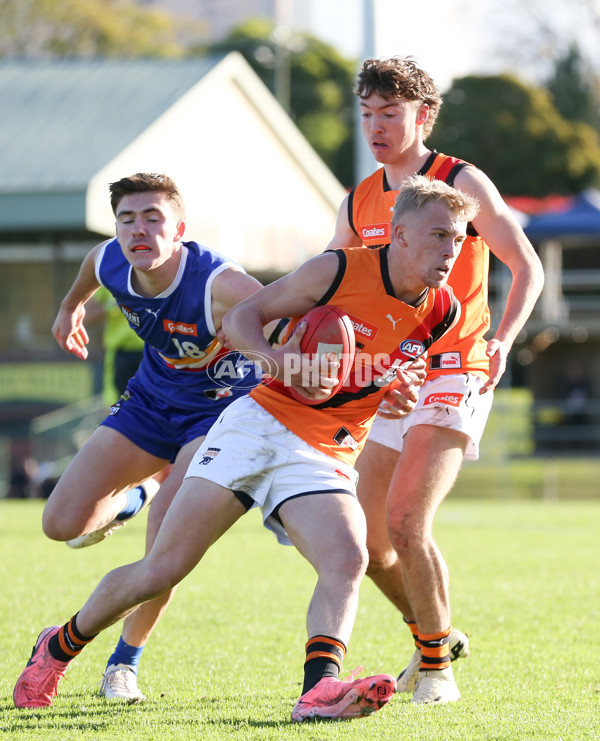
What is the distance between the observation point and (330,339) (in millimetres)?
3984

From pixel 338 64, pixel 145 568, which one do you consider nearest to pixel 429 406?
pixel 145 568

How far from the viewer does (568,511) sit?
52.2 ft

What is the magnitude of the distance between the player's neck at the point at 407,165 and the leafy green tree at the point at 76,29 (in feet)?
138

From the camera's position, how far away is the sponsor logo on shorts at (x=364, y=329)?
13.7 feet

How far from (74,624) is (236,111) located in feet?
84.5

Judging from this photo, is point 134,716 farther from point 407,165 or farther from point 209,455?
point 407,165

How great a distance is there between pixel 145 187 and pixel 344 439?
4.75ft

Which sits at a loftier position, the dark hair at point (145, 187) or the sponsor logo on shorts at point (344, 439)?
the dark hair at point (145, 187)

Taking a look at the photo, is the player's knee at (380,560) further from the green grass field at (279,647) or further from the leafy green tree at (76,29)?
the leafy green tree at (76,29)

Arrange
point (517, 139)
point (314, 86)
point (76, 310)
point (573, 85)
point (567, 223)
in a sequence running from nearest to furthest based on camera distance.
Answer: point (76, 310) → point (567, 223) → point (517, 139) → point (573, 85) → point (314, 86)

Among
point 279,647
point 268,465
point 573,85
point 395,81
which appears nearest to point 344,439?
point 268,465

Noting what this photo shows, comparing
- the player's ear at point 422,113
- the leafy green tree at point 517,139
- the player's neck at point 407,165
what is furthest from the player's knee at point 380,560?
the leafy green tree at point 517,139

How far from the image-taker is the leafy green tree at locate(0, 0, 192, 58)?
4450 centimetres

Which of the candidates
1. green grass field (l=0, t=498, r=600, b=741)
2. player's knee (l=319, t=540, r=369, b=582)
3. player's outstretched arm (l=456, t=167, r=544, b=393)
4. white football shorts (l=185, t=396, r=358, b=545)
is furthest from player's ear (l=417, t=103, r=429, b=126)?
green grass field (l=0, t=498, r=600, b=741)
